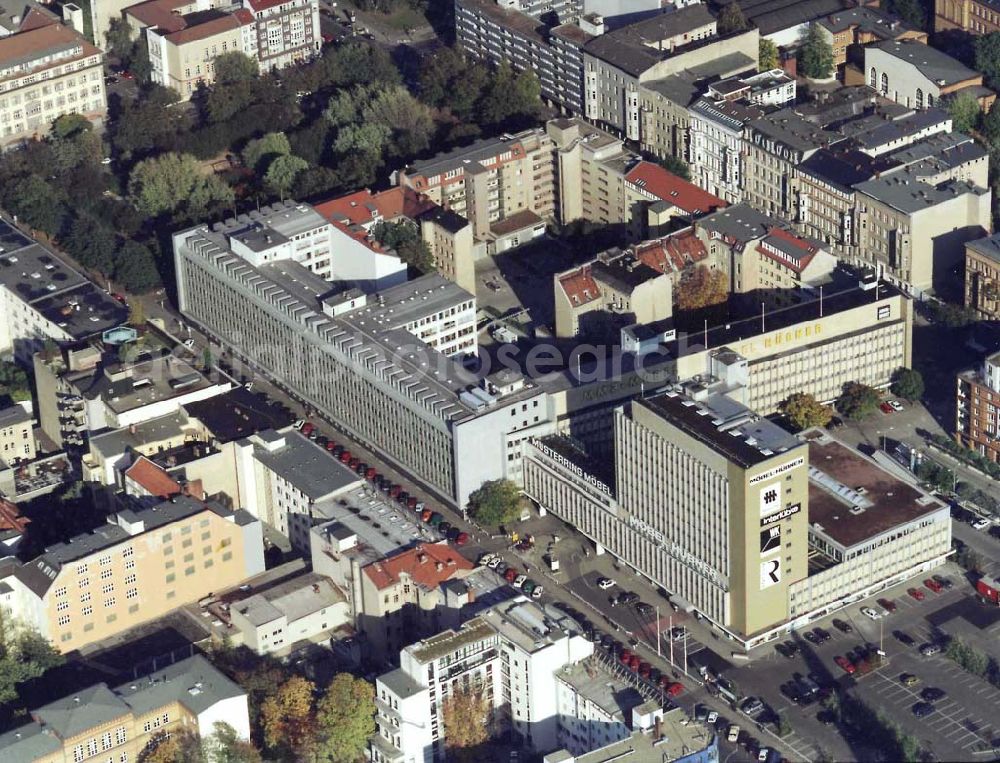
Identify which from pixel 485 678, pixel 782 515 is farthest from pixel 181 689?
pixel 782 515

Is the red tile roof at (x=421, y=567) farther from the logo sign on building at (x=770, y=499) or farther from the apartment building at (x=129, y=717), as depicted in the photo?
the logo sign on building at (x=770, y=499)

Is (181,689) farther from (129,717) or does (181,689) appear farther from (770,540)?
(770,540)

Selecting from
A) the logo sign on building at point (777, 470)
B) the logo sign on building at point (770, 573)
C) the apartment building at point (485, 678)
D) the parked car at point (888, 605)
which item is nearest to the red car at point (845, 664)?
the logo sign on building at point (770, 573)

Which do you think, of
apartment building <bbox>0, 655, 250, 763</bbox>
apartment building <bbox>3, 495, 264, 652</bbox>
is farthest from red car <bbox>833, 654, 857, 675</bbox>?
apartment building <bbox>3, 495, 264, 652</bbox>

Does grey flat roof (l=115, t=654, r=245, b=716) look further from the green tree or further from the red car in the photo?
the red car

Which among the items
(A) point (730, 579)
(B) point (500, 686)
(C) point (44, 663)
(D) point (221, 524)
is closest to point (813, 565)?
(A) point (730, 579)
